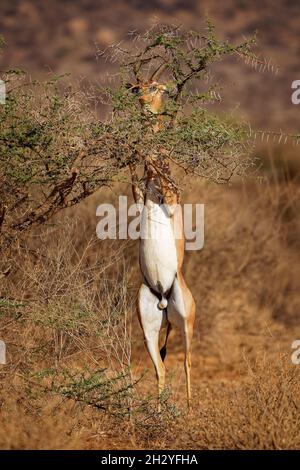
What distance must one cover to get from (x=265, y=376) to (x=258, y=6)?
38.0m

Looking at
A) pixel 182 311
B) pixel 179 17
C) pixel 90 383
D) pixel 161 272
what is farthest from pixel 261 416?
pixel 179 17

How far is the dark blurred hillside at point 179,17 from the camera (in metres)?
37.7

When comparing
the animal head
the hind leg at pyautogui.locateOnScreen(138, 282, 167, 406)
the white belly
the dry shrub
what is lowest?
the dry shrub

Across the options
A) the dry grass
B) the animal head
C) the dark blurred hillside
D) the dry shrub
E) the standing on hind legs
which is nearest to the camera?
the dry shrub

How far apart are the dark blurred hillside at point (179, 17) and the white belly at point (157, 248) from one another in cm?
2841

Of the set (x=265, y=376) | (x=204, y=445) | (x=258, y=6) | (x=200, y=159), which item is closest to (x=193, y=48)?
(x=200, y=159)

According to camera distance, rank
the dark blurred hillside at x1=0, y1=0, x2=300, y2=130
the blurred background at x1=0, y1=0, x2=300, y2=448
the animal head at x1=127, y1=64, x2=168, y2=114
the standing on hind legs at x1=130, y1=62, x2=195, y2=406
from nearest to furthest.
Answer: the blurred background at x1=0, y1=0, x2=300, y2=448, the animal head at x1=127, y1=64, x2=168, y2=114, the standing on hind legs at x1=130, y1=62, x2=195, y2=406, the dark blurred hillside at x1=0, y1=0, x2=300, y2=130

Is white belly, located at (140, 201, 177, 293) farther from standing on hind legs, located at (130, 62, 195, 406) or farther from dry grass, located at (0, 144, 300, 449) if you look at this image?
dry grass, located at (0, 144, 300, 449)

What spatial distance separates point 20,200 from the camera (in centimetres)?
729

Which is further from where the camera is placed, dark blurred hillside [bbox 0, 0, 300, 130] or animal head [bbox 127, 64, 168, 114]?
dark blurred hillside [bbox 0, 0, 300, 130]

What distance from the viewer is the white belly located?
8203 mm

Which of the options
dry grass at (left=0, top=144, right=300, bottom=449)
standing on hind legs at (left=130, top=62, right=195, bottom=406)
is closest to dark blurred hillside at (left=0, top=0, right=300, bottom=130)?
dry grass at (left=0, top=144, right=300, bottom=449)

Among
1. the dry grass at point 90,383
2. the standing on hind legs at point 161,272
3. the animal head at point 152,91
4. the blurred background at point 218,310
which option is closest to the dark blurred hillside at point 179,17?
the blurred background at point 218,310

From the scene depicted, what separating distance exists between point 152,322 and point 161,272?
48cm
